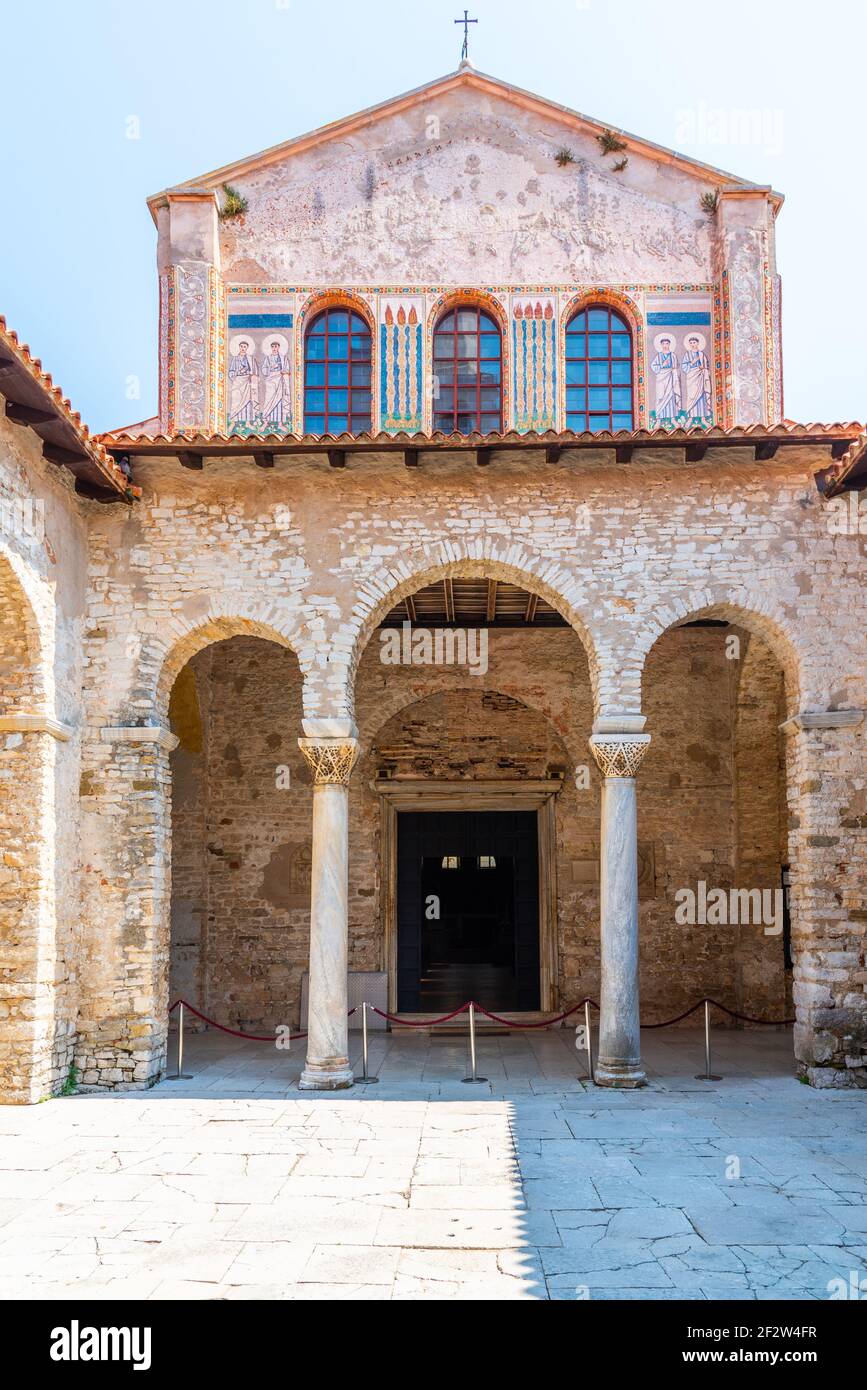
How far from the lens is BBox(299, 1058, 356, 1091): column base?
411 inches

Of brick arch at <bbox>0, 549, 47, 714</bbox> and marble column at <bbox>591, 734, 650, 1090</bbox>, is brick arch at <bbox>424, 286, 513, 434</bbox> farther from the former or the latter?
brick arch at <bbox>0, 549, 47, 714</bbox>

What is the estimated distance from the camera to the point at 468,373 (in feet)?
45.8

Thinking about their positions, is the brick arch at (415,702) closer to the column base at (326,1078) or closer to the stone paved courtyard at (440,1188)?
the stone paved courtyard at (440,1188)

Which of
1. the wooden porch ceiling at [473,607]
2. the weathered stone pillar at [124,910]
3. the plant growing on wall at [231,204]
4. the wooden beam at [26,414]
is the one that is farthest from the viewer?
the plant growing on wall at [231,204]

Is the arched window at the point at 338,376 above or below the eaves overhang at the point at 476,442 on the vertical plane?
above

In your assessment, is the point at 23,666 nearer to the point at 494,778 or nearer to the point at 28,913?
the point at 28,913

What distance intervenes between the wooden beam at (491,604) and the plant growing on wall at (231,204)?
577 cm

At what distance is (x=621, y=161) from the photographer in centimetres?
1419

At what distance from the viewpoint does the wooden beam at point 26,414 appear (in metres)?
9.30

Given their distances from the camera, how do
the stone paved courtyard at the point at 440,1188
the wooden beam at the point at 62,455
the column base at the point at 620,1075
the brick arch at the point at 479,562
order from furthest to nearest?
1. the brick arch at the point at 479,562
2. the column base at the point at 620,1075
3. the wooden beam at the point at 62,455
4. the stone paved courtyard at the point at 440,1188

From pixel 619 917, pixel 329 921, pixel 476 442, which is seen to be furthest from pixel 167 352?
pixel 619 917

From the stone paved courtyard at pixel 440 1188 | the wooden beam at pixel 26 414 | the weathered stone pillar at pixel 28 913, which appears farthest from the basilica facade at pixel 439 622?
the stone paved courtyard at pixel 440 1188

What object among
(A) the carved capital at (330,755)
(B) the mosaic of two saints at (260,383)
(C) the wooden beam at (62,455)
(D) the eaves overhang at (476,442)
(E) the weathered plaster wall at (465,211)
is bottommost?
(A) the carved capital at (330,755)

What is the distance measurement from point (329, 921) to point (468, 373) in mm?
7066
